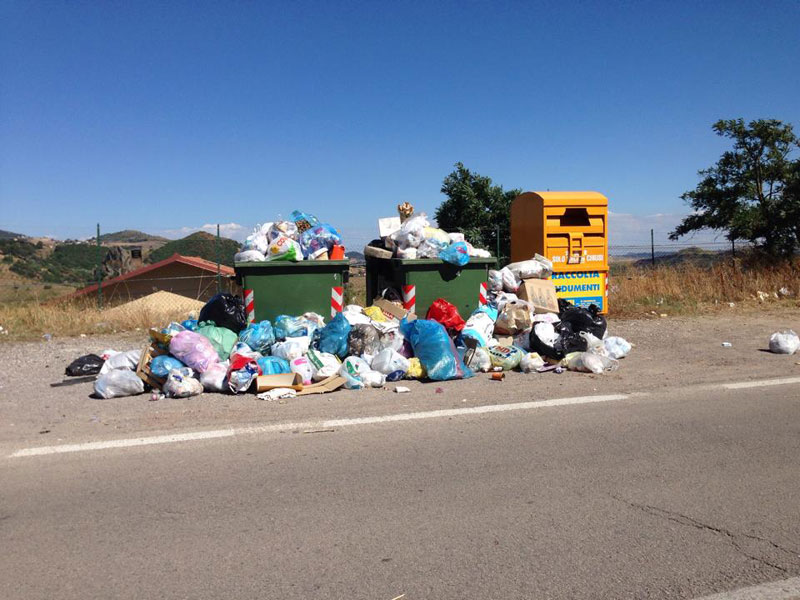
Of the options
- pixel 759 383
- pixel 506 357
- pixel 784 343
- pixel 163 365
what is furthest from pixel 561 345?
pixel 163 365

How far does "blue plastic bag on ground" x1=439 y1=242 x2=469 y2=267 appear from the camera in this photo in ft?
27.6

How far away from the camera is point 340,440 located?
4.85 m

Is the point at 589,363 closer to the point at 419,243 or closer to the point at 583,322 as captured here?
the point at 583,322

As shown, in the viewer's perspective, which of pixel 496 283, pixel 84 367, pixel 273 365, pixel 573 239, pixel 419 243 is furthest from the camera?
pixel 573 239

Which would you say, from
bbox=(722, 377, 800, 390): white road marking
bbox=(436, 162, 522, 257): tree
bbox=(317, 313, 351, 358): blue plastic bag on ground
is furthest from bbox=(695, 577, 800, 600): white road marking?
Result: bbox=(436, 162, 522, 257): tree

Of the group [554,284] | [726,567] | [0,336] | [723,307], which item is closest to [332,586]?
[726,567]

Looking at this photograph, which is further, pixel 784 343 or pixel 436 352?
pixel 784 343

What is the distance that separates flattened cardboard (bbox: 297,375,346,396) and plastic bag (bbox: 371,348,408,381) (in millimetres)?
456

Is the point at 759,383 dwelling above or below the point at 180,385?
below

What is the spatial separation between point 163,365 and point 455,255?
3749mm

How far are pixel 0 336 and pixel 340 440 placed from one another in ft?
23.1

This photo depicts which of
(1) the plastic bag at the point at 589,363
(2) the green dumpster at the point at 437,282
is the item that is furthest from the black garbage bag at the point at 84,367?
(1) the plastic bag at the point at 589,363

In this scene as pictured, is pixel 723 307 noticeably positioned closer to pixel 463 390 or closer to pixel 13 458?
pixel 463 390

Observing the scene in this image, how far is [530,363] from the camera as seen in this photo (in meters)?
7.30
